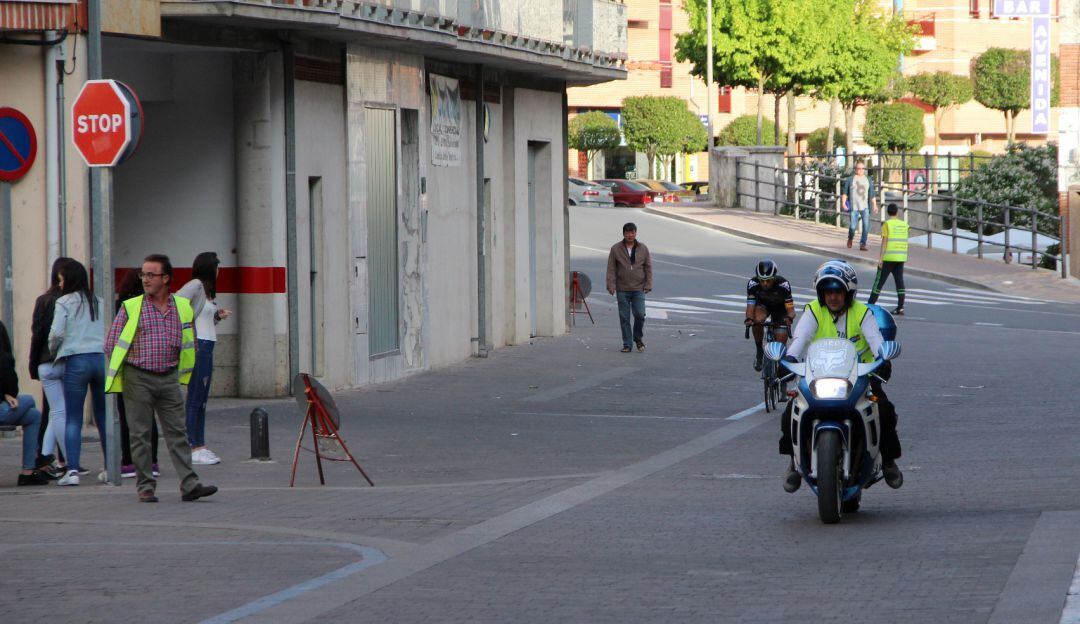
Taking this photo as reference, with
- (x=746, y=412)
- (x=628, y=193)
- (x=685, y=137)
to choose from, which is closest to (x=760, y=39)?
(x=628, y=193)

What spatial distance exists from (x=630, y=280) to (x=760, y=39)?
38.3m

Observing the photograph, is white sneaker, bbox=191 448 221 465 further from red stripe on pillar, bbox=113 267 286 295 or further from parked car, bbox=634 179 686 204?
parked car, bbox=634 179 686 204

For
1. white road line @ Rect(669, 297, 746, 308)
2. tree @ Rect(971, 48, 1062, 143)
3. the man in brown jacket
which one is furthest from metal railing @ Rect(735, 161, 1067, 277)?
tree @ Rect(971, 48, 1062, 143)

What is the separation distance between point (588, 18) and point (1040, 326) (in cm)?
859

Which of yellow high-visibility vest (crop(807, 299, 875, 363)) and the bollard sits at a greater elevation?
yellow high-visibility vest (crop(807, 299, 875, 363))

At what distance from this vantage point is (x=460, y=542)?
9.48 m

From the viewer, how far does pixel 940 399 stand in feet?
58.6

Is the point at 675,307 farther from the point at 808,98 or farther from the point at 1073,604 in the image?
the point at 808,98

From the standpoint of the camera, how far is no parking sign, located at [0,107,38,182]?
14.7 m

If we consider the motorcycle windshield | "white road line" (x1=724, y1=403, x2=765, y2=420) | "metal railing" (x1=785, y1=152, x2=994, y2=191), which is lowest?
"white road line" (x1=724, y1=403, x2=765, y2=420)

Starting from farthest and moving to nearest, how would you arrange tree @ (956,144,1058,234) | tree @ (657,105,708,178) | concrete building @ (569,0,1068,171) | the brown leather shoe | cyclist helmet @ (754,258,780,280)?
concrete building @ (569,0,1068,171), tree @ (657,105,708,178), tree @ (956,144,1058,234), cyclist helmet @ (754,258,780,280), the brown leather shoe

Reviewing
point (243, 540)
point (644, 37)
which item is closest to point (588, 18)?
point (243, 540)

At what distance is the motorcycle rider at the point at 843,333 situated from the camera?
10.3m

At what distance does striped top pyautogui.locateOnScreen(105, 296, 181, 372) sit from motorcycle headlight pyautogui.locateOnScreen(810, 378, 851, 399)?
4.09m
